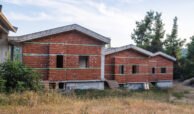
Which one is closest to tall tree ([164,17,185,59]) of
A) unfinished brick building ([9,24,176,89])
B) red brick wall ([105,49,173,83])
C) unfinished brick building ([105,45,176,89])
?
unfinished brick building ([105,45,176,89])

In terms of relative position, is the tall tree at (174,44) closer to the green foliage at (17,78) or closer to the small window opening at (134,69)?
the small window opening at (134,69)

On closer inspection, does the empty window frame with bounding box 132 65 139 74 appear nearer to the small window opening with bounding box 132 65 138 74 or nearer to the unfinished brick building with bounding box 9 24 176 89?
the small window opening with bounding box 132 65 138 74

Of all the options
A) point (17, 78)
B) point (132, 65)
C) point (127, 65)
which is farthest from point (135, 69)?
point (17, 78)

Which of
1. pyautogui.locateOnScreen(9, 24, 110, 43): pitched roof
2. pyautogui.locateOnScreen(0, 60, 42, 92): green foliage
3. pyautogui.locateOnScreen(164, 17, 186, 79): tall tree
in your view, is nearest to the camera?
pyautogui.locateOnScreen(0, 60, 42, 92): green foliage

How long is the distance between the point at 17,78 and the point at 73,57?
4.91 meters

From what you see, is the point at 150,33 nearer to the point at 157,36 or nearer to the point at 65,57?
the point at 157,36

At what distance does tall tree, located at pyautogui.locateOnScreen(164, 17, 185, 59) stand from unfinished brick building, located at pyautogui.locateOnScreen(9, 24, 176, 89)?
14.9m

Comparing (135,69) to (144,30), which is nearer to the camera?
(135,69)

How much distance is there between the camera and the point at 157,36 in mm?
32844

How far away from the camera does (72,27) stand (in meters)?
13.5

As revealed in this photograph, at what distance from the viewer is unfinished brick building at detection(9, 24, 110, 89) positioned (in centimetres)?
1258

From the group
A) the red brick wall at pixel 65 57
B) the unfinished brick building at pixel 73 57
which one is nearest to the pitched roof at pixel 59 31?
the unfinished brick building at pixel 73 57

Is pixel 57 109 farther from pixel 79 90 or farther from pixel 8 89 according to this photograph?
pixel 79 90

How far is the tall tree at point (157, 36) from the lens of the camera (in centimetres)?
3224
